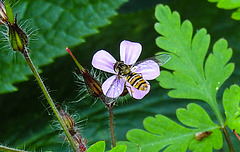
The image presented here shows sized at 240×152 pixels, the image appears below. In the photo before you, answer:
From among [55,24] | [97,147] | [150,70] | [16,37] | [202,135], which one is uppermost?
[55,24]

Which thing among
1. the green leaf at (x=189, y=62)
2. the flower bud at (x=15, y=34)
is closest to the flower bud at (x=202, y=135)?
the green leaf at (x=189, y=62)

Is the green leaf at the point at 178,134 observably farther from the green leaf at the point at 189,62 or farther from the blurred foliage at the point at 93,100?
the blurred foliage at the point at 93,100

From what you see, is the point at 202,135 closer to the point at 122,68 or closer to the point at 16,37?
the point at 122,68

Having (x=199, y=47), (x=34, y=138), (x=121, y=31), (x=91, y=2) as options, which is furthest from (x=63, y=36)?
(x=199, y=47)

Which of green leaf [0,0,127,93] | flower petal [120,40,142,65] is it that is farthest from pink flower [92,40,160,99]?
green leaf [0,0,127,93]

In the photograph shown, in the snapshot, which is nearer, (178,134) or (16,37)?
(16,37)

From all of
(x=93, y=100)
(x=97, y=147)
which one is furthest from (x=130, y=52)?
(x=93, y=100)

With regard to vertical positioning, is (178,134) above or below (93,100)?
below
